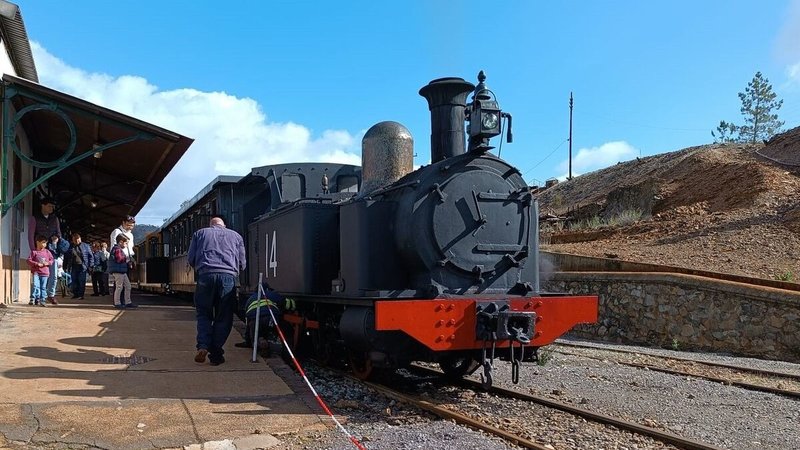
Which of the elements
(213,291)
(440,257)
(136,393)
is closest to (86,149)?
(213,291)

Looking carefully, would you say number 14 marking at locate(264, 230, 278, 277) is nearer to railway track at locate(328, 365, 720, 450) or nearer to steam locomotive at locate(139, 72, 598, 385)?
steam locomotive at locate(139, 72, 598, 385)

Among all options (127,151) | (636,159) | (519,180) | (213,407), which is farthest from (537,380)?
(636,159)

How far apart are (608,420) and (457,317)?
4.64 feet

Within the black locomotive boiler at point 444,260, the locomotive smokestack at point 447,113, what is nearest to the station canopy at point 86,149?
the black locomotive boiler at point 444,260

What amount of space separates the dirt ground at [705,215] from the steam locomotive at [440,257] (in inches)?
317

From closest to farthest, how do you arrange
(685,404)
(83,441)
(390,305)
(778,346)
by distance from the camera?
(83,441) < (390,305) < (685,404) < (778,346)

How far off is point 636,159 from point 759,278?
23.0 metres

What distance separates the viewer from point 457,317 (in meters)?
5.49

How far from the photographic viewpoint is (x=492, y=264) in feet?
20.0

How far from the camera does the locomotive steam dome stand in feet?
23.1

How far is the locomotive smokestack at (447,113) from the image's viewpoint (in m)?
6.51

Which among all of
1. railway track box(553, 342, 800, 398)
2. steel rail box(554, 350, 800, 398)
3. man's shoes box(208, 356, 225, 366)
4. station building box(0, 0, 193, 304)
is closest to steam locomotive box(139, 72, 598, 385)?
man's shoes box(208, 356, 225, 366)

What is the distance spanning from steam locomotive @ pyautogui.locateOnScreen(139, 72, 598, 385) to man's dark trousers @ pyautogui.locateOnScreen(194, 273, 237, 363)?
2.45 ft

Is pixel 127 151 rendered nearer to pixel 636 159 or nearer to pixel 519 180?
pixel 519 180
